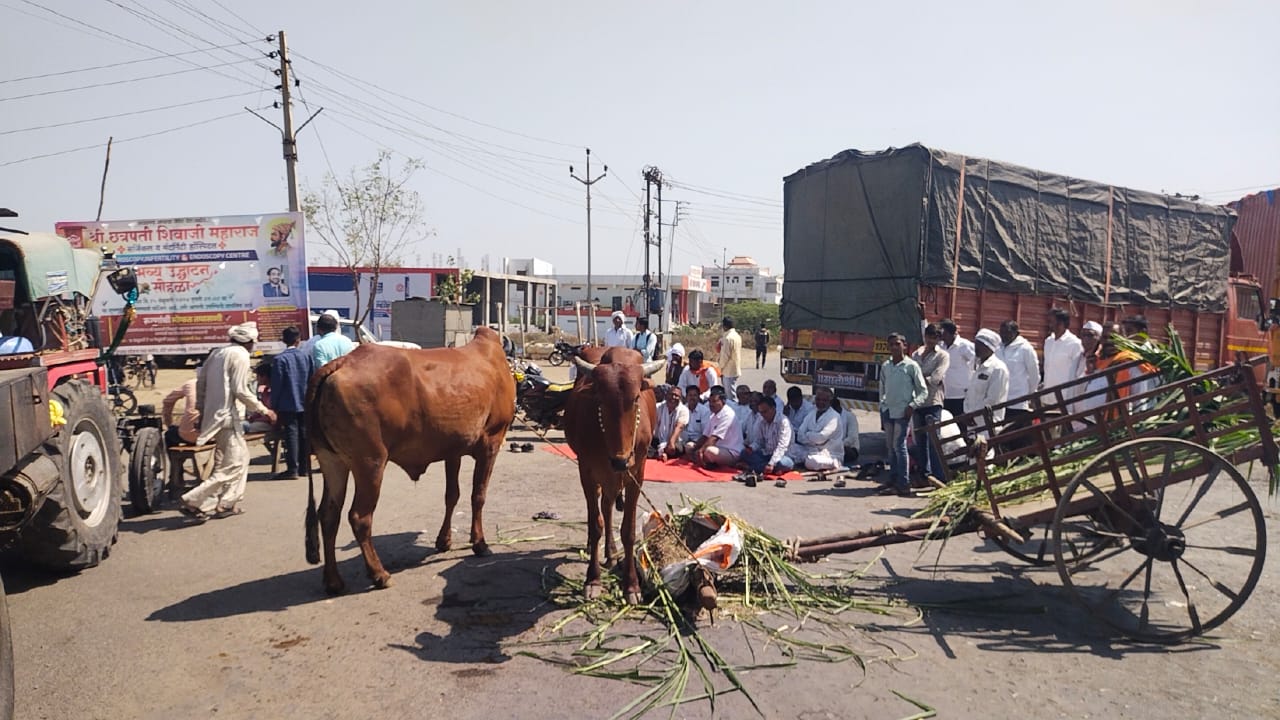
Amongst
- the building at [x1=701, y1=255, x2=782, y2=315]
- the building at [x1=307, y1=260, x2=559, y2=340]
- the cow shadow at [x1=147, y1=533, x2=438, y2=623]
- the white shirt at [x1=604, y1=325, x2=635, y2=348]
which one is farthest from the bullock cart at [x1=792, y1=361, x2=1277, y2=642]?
the building at [x1=701, y1=255, x2=782, y2=315]

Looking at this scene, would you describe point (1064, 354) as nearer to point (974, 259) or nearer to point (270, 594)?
point (974, 259)

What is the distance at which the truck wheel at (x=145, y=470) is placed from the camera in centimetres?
728

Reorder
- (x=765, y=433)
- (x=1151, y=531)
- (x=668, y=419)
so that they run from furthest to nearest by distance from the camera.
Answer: (x=668, y=419) < (x=765, y=433) < (x=1151, y=531)

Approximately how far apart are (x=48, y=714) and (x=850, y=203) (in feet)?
35.8

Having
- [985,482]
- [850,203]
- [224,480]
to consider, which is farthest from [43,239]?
[850,203]

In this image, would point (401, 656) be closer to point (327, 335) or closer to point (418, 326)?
point (327, 335)

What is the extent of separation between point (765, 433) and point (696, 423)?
1.06 m

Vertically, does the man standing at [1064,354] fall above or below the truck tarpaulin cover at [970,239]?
below

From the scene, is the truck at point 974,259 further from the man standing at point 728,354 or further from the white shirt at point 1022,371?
the white shirt at point 1022,371

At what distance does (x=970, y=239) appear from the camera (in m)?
11.1

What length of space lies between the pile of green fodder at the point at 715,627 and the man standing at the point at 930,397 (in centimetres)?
365

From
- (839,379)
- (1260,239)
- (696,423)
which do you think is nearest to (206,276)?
(696,423)

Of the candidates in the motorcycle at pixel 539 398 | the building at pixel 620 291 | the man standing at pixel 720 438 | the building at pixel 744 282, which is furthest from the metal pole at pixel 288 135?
the building at pixel 744 282

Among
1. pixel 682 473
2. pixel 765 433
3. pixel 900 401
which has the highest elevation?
pixel 900 401
